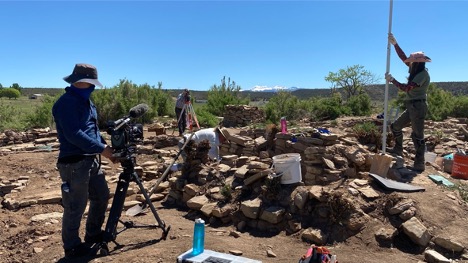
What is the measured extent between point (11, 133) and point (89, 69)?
1254 centimetres

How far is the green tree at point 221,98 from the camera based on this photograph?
74.2 ft

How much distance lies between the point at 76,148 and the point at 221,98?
1919cm

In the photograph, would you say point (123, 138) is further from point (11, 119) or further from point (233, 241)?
point (11, 119)

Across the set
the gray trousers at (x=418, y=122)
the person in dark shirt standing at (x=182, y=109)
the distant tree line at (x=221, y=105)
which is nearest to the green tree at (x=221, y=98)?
the distant tree line at (x=221, y=105)

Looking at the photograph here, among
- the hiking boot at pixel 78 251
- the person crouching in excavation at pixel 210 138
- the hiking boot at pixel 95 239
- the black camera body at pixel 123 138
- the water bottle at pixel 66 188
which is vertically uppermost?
the black camera body at pixel 123 138

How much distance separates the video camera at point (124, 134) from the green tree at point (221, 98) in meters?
18.2

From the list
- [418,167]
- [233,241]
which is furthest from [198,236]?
[418,167]

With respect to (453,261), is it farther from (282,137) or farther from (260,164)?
(282,137)

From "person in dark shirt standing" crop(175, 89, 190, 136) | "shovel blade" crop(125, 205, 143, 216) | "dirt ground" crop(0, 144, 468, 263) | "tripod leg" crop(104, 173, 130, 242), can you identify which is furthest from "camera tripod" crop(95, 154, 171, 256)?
"person in dark shirt standing" crop(175, 89, 190, 136)

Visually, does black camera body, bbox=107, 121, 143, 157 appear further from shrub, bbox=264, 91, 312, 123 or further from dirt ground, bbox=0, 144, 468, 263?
shrub, bbox=264, 91, 312, 123

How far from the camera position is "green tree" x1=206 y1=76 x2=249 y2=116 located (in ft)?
74.2

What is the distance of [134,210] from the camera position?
5.84 metres

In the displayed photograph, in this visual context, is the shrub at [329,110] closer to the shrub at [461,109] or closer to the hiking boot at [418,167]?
the shrub at [461,109]

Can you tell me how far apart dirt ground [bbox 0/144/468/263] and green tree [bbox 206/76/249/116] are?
16.9 m
